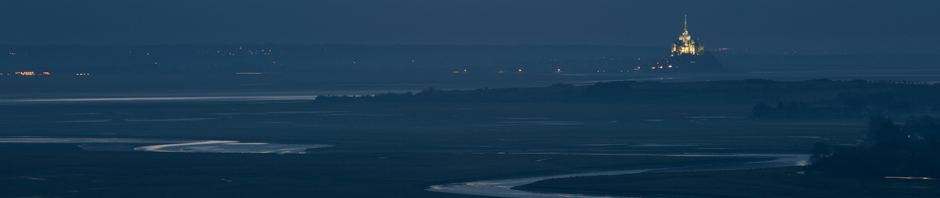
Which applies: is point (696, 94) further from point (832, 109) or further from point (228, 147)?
point (228, 147)

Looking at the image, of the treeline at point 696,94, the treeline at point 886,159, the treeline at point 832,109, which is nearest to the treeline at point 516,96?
the treeline at point 696,94

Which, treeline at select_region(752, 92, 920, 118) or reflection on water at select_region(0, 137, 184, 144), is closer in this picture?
reflection on water at select_region(0, 137, 184, 144)

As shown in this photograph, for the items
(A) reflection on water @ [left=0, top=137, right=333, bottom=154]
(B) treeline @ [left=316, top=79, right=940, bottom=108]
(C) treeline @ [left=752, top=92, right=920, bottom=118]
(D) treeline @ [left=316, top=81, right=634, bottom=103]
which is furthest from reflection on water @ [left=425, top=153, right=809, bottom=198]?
(D) treeline @ [left=316, top=81, right=634, bottom=103]

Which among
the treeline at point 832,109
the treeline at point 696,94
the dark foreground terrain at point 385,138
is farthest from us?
the treeline at point 696,94

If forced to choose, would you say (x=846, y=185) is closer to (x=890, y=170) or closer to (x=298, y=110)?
(x=890, y=170)

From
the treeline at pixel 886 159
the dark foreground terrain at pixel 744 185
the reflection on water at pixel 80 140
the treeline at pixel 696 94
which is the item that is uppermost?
the treeline at pixel 696 94

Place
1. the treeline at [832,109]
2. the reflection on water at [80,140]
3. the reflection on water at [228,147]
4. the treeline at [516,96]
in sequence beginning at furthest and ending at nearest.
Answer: the treeline at [516,96] → the treeline at [832,109] → the reflection on water at [80,140] → the reflection on water at [228,147]

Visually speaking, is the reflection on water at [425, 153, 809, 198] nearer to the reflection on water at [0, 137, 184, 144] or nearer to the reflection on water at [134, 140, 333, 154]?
the reflection on water at [134, 140, 333, 154]

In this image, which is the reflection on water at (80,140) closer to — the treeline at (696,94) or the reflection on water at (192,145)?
the reflection on water at (192,145)

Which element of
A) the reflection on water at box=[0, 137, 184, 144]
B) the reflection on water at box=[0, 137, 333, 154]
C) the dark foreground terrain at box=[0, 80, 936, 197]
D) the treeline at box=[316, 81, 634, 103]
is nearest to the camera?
the dark foreground terrain at box=[0, 80, 936, 197]
